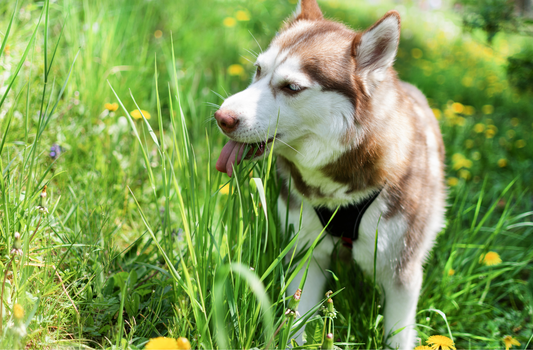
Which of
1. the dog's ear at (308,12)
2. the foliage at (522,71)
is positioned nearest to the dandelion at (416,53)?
the foliage at (522,71)

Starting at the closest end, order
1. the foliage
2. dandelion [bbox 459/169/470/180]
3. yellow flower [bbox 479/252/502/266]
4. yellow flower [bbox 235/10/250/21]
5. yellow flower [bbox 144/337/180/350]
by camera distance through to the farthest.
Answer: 1. yellow flower [bbox 144/337/180/350]
2. yellow flower [bbox 479/252/502/266]
3. dandelion [bbox 459/169/470/180]
4. the foliage
5. yellow flower [bbox 235/10/250/21]

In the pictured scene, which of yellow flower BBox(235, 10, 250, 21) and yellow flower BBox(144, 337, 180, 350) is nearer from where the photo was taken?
yellow flower BBox(144, 337, 180, 350)

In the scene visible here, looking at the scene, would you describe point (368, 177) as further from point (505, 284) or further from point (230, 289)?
point (505, 284)

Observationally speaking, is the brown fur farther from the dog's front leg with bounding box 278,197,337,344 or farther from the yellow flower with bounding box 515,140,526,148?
the yellow flower with bounding box 515,140,526,148

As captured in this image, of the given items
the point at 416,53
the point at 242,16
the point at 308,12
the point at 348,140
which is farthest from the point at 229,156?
the point at 416,53

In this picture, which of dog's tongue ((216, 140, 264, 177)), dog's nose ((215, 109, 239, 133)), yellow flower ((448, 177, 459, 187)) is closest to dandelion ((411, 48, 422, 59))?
yellow flower ((448, 177, 459, 187))

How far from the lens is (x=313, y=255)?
6.39 ft

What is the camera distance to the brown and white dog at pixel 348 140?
169cm

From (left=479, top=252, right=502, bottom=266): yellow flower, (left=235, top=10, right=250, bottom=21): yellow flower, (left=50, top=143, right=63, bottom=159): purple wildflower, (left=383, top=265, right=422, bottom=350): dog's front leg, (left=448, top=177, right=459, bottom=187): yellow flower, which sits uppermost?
(left=235, top=10, right=250, bottom=21): yellow flower

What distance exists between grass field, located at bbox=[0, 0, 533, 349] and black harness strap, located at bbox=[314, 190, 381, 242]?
23 centimetres

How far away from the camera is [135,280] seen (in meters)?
1.69

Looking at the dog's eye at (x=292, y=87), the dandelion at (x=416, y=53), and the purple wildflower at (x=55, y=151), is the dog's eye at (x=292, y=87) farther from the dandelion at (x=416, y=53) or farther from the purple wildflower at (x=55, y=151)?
the dandelion at (x=416, y=53)

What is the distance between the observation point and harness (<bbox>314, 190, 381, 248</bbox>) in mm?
1787

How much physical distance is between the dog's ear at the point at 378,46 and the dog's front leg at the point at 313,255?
0.72 metres
